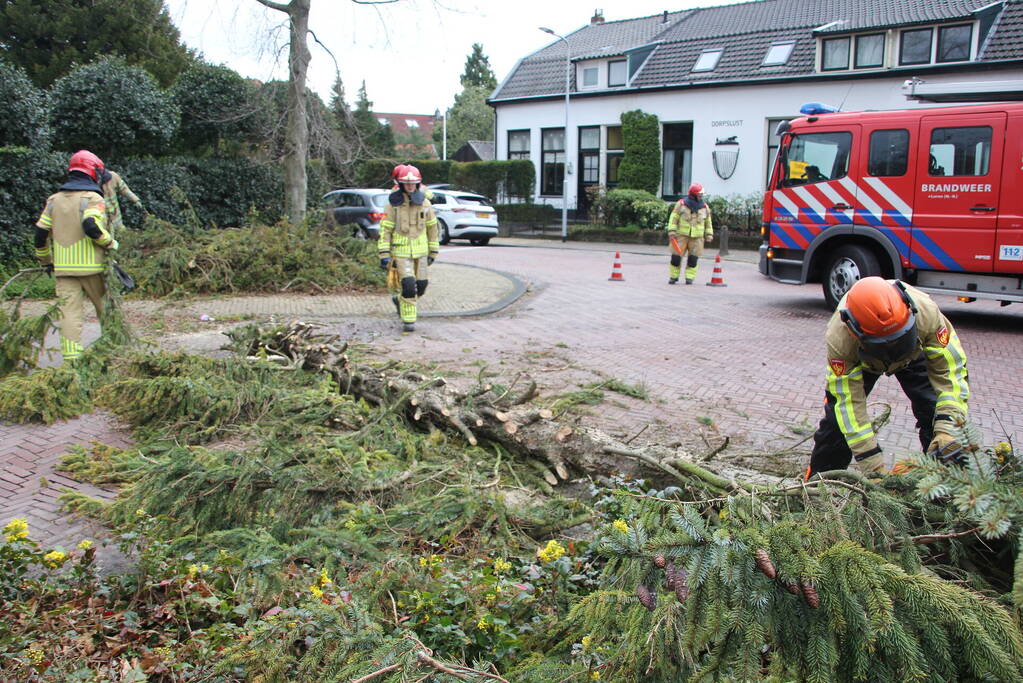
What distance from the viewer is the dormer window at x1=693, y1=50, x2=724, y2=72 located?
2773 cm

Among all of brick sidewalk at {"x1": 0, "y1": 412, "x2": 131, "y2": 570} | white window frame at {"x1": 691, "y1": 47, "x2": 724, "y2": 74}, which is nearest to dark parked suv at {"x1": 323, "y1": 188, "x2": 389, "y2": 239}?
brick sidewalk at {"x1": 0, "y1": 412, "x2": 131, "y2": 570}

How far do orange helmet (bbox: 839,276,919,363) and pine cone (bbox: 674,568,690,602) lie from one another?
5.53 ft

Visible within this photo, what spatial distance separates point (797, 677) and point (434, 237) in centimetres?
788

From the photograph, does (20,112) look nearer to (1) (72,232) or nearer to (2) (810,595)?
(1) (72,232)

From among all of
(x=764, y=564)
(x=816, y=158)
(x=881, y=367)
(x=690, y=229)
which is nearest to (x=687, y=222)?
(x=690, y=229)

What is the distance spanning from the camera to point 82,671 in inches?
101

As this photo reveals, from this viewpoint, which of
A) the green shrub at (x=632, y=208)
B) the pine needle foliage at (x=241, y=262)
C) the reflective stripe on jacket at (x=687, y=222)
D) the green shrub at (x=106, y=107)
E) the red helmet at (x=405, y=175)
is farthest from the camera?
the green shrub at (x=632, y=208)

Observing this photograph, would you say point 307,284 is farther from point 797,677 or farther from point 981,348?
point 797,677

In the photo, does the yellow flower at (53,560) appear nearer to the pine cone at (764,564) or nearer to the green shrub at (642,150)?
the pine cone at (764,564)

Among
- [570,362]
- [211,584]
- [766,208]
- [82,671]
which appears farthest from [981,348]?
[82,671]

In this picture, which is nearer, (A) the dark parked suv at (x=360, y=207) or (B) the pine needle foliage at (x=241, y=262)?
(B) the pine needle foliage at (x=241, y=262)

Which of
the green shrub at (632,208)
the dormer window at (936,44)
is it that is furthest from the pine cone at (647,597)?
the dormer window at (936,44)

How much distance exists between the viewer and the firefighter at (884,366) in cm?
335

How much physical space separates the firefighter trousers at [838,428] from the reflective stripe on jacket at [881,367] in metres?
0.18
